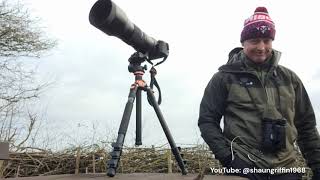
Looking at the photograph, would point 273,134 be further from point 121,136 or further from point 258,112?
point 121,136

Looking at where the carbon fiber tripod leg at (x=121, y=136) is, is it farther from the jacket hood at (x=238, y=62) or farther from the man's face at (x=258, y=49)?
the man's face at (x=258, y=49)

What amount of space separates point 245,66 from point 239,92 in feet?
0.49

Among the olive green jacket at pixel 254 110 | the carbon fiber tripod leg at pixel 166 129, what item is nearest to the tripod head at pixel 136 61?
the carbon fiber tripod leg at pixel 166 129

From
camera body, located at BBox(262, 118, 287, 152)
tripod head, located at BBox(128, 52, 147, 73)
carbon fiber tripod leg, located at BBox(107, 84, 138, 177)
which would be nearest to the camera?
carbon fiber tripod leg, located at BBox(107, 84, 138, 177)

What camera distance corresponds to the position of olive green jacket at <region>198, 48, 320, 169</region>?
A: 7.71 ft

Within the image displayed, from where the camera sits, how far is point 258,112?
2.38 metres

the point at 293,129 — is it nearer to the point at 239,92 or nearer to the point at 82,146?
the point at 239,92

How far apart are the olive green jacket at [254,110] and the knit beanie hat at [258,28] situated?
0.10 metres

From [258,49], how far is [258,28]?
0.36 ft

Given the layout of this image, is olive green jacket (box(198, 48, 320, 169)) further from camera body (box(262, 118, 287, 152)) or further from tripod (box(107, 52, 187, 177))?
tripod (box(107, 52, 187, 177))

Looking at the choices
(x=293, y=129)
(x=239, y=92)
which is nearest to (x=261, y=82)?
(x=239, y=92)

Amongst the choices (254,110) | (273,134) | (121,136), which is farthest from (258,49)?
(121,136)

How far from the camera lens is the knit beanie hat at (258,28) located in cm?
250

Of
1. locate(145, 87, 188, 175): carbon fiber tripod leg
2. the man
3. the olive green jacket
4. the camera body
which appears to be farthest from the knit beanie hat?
locate(145, 87, 188, 175): carbon fiber tripod leg
